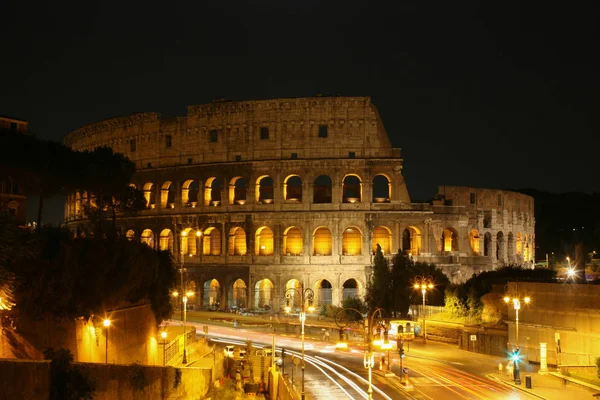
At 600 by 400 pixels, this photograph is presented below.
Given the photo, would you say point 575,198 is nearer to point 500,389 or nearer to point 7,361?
point 500,389

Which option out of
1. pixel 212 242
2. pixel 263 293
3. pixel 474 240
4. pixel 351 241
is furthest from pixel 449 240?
pixel 212 242

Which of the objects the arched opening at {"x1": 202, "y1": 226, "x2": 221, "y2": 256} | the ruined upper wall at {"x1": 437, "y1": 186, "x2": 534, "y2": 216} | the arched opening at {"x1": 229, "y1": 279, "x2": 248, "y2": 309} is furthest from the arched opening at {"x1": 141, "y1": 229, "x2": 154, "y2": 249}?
the ruined upper wall at {"x1": 437, "y1": 186, "x2": 534, "y2": 216}

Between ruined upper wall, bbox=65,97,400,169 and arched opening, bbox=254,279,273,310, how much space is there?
9306 millimetres

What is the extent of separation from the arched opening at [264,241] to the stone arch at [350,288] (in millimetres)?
6109

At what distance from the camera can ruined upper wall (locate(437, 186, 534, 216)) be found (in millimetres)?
55156

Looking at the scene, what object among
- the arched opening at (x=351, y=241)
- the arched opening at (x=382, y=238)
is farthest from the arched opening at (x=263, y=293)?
the arched opening at (x=382, y=238)

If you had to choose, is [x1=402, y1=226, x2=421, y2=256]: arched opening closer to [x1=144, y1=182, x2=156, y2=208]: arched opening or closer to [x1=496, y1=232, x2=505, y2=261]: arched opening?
[x1=496, y1=232, x2=505, y2=261]: arched opening

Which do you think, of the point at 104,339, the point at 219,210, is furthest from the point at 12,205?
the point at 104,339

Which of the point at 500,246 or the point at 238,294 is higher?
the point at 500,246

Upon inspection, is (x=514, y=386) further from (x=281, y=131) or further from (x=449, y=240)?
(x=449, y=240)

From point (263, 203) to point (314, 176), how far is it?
434 centimetres

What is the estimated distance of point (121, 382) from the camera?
64.0 feet

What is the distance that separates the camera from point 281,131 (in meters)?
51.9

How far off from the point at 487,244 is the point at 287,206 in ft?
63.5
